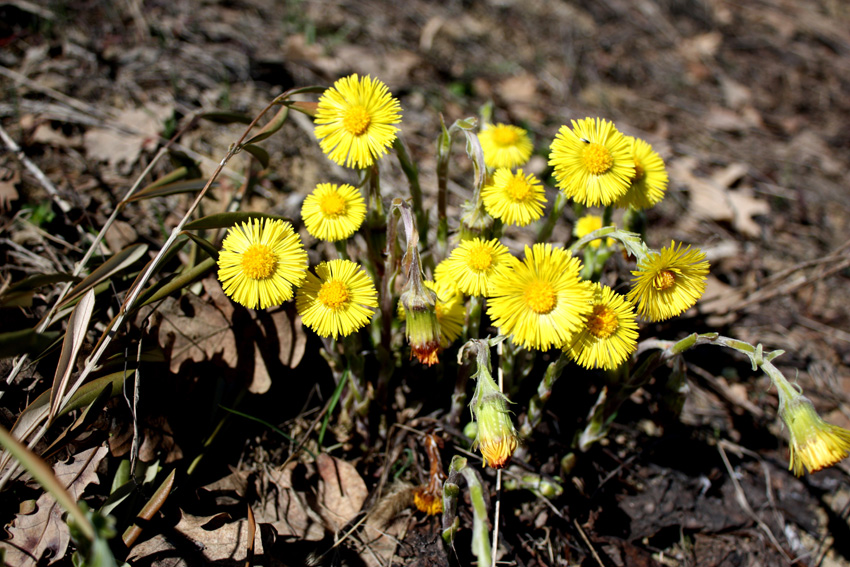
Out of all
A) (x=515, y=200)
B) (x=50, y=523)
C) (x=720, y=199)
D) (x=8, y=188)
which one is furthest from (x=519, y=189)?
(x=720, y=199)

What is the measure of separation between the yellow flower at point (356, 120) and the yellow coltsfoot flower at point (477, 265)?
15.1 inches

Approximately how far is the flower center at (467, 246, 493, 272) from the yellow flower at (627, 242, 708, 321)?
0.39 m

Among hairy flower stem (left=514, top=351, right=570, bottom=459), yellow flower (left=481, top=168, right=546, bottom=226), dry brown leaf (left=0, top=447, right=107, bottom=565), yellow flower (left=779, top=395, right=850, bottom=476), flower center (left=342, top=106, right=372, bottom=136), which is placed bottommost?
dry brown leaf (left=0, top=447, right=107, bottom=565)

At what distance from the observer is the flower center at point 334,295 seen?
142cm

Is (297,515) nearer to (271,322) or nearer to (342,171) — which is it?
(271,322)

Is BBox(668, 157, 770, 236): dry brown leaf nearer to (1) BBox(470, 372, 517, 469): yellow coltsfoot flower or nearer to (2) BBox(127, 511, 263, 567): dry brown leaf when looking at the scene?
(1) BBox(470, 372, 517, 469): yellow coltsfoot flower

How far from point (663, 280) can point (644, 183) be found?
39 centimetres

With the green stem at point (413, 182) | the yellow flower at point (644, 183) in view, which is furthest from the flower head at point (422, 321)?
the yellow flower at point (644, 183)

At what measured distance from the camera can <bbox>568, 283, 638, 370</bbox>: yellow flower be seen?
52.9 inches

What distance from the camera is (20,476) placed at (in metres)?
1.40

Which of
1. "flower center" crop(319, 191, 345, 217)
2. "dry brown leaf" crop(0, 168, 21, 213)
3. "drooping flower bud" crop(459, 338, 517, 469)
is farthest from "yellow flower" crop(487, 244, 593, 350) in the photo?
"dry brown leaf" crop(0, 168, 21, 213)

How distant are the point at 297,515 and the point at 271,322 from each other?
2.17 feet

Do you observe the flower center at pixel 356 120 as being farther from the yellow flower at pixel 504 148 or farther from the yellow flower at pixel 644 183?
the yellow flower at pixel 644 183

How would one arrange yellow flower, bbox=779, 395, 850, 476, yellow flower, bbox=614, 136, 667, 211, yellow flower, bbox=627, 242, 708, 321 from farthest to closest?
yellow flower, bbox=614, 136, 667, 211, yellow flower, bbox=627, 242, 708, 321, yellow flower, bbox=779, 395, 850, 476
